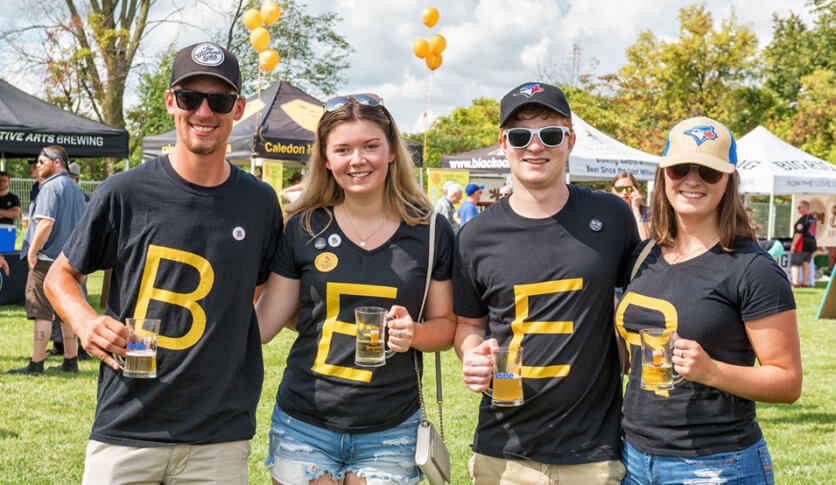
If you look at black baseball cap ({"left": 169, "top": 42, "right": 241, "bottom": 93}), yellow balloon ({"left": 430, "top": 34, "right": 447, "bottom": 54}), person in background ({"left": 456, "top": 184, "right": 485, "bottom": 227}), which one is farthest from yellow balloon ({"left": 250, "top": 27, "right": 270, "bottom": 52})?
black baseball cap ({"left": 169, "top": 42, "right": 241, "bottom": 93})

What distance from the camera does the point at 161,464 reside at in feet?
7.61

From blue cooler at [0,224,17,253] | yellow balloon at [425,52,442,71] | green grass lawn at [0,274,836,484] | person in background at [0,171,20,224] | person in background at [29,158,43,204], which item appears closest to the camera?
green grass lawn at [0,274,836,484]

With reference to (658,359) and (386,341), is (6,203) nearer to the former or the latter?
(386,341)

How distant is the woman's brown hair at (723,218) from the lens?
223 cm

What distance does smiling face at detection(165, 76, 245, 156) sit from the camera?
2.41m

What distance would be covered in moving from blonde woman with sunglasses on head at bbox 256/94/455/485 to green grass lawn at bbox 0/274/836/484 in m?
2.13

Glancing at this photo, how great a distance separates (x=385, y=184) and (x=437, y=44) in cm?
485

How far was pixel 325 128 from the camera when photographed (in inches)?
106

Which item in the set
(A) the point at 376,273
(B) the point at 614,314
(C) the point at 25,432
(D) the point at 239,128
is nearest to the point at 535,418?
(B) the point at 614,314

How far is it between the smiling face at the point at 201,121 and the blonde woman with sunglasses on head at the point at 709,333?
5.09 feet

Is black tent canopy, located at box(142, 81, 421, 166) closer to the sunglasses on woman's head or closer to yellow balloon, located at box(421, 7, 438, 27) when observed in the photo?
yellow balloon, located at box(421, 7, 438, 27)

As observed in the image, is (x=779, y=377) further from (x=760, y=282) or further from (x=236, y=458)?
(x=236, y=458)

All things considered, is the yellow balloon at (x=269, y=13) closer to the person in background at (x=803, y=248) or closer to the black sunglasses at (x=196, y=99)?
the black sunglasses at (x=196, y=99)

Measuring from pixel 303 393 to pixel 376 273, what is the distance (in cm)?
52
